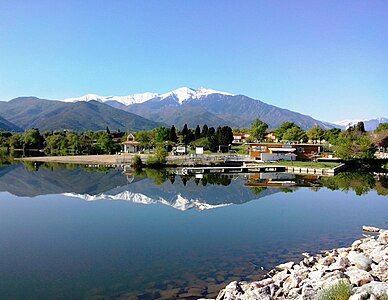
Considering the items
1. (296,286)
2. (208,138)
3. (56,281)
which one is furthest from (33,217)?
(208,138)

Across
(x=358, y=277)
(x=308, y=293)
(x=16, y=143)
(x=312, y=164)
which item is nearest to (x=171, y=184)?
(x=312, y=164)

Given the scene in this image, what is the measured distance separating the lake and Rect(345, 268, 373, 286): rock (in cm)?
302

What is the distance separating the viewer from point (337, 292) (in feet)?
24.9

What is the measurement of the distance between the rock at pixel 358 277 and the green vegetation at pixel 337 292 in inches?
24.2

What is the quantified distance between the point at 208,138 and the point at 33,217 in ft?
151

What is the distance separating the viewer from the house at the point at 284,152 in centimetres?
4828

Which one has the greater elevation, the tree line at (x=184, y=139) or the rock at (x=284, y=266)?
the tree line at (x=184, y=139)

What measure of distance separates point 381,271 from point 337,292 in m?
2.27

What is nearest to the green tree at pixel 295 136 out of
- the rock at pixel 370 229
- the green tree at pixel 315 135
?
→ the green tree at pixel 315 135

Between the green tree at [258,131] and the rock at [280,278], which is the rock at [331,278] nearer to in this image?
the rock at [280,278]

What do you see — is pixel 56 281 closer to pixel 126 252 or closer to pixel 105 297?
pixel 105 297

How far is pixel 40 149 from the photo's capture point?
83.0 m

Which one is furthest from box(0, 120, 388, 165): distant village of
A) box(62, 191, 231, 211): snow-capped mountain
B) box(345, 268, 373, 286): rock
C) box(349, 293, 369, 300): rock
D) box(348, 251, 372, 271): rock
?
box(349, 293, 369, 300): rock

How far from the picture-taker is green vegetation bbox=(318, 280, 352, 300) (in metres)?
7.50
